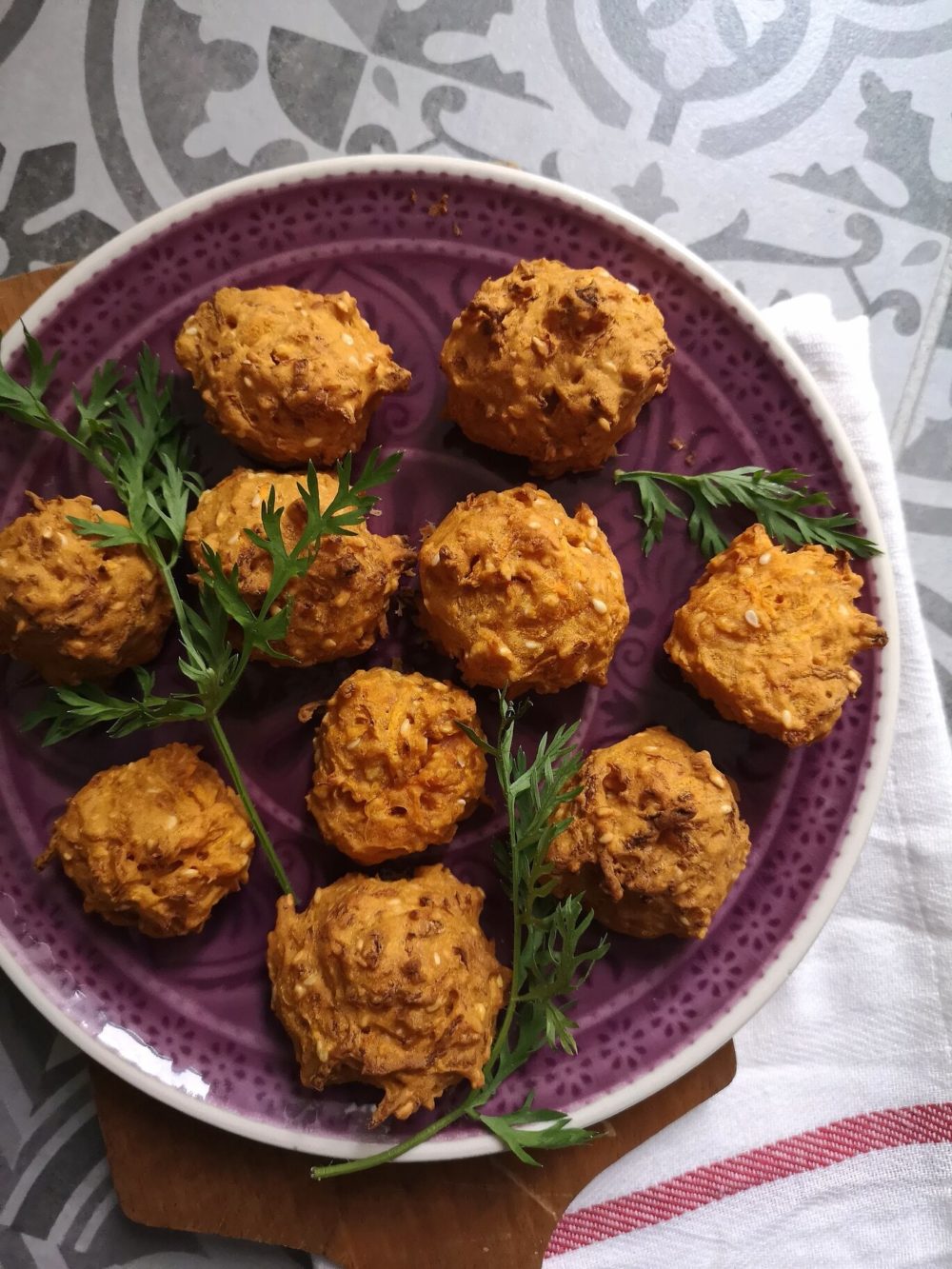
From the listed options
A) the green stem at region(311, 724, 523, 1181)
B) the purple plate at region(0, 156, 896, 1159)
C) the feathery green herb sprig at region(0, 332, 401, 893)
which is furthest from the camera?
the purple plate at region(0, 156, 896, 1159)

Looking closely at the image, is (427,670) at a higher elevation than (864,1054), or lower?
higher

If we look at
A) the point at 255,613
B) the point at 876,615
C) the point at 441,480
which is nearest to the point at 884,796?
the point at 876,615

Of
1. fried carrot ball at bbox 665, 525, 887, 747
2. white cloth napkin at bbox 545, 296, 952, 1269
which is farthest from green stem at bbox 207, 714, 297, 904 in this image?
white cloth napkin at bbox 545, 296, 952, 1269

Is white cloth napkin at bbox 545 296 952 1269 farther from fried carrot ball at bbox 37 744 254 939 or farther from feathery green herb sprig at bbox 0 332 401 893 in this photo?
fried carrot ball at bbox 37 744 254 939

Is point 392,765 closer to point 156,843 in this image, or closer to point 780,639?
point 156,843

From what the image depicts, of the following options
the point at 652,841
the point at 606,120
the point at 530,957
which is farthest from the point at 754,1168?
the point at 606,120

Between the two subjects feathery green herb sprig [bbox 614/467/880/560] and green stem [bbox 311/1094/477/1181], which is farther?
feathery green herb sprig [bbox 614/467/880/560]
